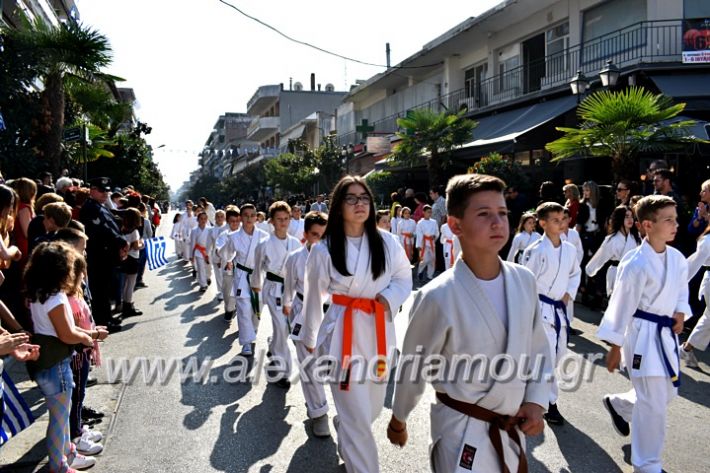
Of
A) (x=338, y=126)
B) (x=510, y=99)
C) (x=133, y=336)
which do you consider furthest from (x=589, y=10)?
(x=338, y=126)

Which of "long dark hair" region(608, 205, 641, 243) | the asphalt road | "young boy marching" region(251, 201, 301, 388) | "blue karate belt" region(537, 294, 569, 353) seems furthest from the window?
"blue karate belt" region(537, 294, 569, 353)

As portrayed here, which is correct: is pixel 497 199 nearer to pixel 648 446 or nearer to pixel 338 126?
pixel 648 446

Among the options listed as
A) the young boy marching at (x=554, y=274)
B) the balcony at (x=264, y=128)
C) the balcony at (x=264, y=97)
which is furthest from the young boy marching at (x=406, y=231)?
the balcony at (x=264, y=97)

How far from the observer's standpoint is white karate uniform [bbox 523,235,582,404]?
5.42 meters

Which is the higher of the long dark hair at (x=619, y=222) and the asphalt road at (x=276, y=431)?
the long dark hair at (x=619, y=222)

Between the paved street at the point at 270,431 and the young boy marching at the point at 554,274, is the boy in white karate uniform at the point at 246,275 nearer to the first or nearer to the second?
the paved street at the point at 270,431

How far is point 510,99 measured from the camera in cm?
2102

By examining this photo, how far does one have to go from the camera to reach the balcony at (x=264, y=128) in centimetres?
6969

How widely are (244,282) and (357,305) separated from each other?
4.12 meters

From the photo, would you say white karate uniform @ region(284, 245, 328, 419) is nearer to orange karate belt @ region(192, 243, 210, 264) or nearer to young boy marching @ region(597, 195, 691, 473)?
young boy marching @ region(597, 195, 691, 473)

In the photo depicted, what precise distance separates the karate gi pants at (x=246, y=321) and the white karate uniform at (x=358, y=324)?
322 centimetres

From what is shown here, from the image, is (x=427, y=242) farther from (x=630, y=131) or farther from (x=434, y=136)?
(x=434, y=136)

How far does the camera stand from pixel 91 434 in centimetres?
468

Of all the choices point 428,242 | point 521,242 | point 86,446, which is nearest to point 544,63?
point 428,242
